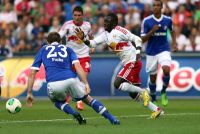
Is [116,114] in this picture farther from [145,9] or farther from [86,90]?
[145,9]

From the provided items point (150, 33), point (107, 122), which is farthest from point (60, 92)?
point (150, 33)

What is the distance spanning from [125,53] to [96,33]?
10.9 metres

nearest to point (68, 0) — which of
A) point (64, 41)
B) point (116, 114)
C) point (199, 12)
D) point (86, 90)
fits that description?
point (199, 12)

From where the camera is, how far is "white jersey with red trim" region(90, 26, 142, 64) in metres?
16.2

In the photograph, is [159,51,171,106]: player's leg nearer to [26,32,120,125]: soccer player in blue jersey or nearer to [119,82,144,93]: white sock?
[119,82,144,93]: white sock

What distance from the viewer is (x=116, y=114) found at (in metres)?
17.5

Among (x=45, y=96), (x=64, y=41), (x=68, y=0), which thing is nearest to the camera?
(x=64, y=41)

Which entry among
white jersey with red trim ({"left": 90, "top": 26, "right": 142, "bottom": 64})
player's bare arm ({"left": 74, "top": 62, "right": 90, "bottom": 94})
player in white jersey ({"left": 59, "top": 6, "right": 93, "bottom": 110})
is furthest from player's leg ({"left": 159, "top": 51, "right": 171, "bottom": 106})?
player's bare arm ({"left": 74, "top": 62, "right": 90, "bottom": 94})

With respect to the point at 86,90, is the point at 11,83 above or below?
below

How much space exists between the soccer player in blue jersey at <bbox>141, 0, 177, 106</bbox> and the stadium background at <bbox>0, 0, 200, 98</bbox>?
292cm

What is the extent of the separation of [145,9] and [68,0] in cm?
371

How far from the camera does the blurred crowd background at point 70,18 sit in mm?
26609

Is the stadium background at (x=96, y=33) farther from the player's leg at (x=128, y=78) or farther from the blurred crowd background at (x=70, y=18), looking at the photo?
the player's leg at (x=128, y=78)

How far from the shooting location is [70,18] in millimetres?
28703
